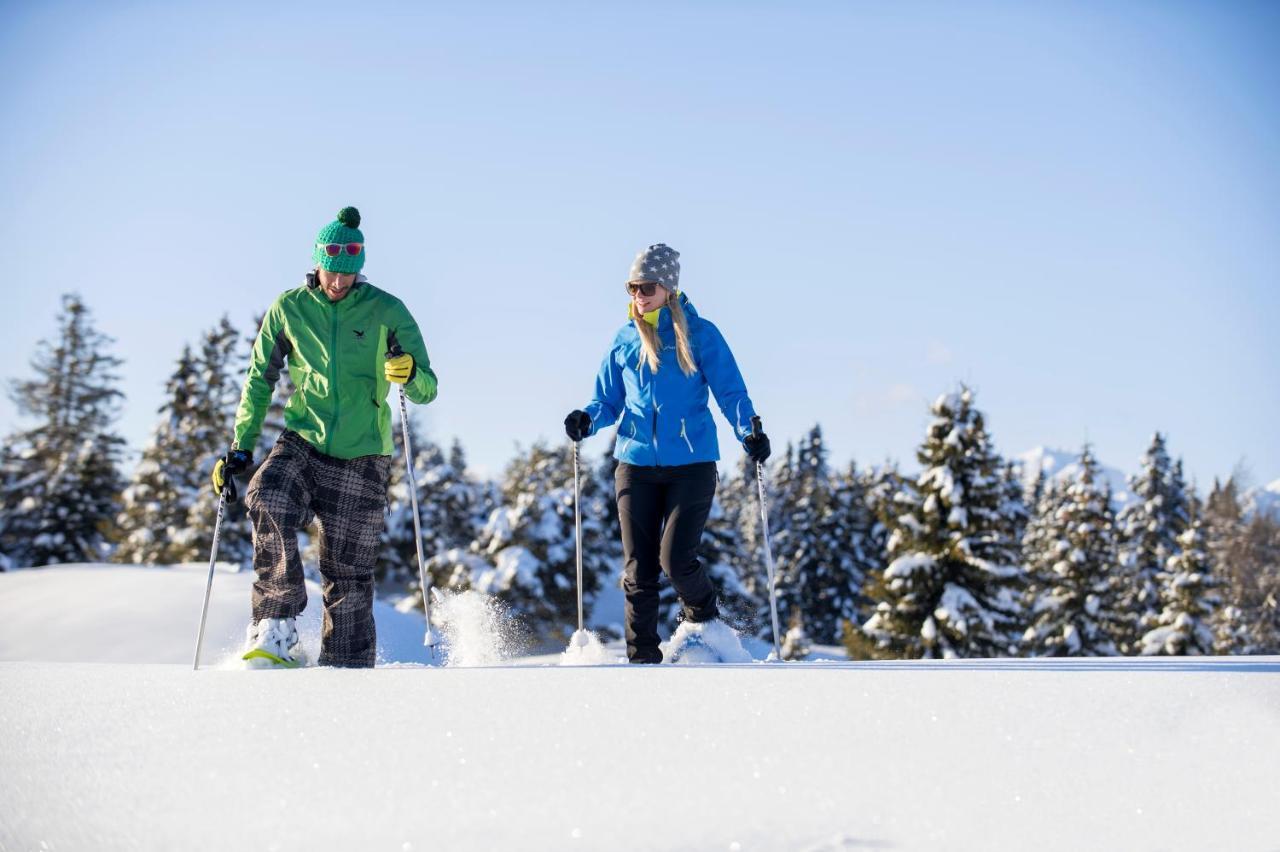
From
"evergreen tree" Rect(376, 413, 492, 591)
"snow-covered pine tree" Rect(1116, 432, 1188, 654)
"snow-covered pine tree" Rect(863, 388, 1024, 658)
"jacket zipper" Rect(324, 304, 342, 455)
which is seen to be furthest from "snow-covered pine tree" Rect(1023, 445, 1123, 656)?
"jacket zipper" Rect(324, 304, 342, 455)

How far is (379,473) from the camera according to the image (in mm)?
5906

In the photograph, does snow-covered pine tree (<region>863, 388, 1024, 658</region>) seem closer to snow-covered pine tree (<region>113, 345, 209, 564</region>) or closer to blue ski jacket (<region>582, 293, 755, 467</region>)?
blue ski jacket (<region>582, 293, 755, 467</region>)

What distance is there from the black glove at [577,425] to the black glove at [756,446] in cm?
101

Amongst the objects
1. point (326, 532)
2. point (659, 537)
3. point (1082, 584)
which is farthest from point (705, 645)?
point (1082, 584)

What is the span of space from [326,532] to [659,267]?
2518 millimetres

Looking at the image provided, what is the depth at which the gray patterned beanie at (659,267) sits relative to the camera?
21.3ft

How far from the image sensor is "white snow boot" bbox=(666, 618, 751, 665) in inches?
249

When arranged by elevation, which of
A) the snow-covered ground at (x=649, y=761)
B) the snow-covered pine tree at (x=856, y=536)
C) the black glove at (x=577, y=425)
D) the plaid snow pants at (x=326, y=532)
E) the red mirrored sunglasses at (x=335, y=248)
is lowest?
the snow-covered ground at (x=649, y=761)

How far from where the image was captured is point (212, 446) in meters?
35.2

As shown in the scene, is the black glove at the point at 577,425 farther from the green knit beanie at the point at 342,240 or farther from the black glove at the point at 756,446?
the green knit beanie at the point at 342,240

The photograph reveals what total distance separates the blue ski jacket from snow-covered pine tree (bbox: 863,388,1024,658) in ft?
63.9

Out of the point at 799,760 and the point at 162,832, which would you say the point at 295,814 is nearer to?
the point at 162,832

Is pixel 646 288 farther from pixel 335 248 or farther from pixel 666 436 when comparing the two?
pixel 335 248

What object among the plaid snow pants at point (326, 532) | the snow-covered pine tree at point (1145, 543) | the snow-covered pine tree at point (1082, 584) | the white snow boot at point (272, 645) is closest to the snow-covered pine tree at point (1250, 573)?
the snow-covered pine tree at point (1145, 543)
